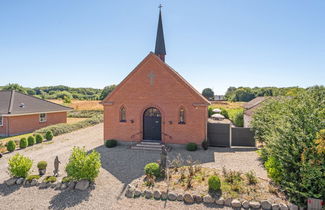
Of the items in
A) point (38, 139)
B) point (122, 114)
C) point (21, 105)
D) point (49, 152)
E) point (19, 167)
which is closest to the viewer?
point (19, 167)

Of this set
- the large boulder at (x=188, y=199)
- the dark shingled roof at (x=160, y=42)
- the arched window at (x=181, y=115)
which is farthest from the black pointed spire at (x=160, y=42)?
the large boulder at (x=188, y=199)

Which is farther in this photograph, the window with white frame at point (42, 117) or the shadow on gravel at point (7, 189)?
the window with white frame at point (42, 117)

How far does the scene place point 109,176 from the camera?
36.0 ft

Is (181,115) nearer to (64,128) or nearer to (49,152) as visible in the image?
(49,152)

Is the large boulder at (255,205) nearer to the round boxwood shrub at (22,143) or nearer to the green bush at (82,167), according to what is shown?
the green bush at (82,167)

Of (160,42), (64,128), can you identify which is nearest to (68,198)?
(160,42)

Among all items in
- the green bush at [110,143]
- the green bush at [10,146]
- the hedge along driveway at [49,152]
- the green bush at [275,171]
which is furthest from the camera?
the green bush at [110,143]

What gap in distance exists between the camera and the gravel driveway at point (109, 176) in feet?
26.9

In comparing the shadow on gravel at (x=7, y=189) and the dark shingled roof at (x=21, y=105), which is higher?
the dark shingled roof at (x=21, y=105)

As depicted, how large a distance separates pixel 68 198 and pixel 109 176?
263cm

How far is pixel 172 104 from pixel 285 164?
33.4 ft

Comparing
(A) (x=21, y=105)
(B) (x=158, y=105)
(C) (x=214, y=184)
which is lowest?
(C) (x=214, y=184)

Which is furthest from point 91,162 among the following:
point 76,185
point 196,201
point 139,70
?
point 139,70

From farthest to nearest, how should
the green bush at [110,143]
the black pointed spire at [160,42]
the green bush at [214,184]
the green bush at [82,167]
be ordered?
1. the black pointed spire at [160,42]
2. the green bush at [110,143]
3. the green bush at [82,167]
4. the green bush at [214,184]
